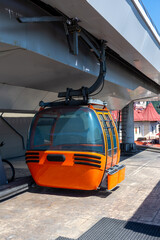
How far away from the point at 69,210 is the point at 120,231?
57.9 inches

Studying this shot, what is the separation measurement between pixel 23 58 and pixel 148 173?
251 inches

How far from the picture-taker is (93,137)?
21.1 ft

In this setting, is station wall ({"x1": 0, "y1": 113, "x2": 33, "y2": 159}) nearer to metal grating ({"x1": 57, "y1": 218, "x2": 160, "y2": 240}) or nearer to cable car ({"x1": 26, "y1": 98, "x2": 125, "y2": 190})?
cable car ({"x1": 26, "y1": 98, "x2": 125, "y2": 190})

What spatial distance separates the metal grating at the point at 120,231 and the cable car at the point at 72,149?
1.57 meters

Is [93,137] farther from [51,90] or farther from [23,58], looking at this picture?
[51,90]

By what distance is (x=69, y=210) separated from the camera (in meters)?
5.83

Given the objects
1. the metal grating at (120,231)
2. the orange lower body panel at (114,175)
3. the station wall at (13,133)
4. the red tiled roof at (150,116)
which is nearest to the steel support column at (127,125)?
the station wall at (13,133)

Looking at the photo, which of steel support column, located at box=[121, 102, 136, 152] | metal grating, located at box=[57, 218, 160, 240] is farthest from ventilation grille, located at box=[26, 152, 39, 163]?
steel support column, located at box=[121, 102, 136, 152]

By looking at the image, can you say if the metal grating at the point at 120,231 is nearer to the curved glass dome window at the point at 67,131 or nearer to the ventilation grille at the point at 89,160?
the ventilation grille at the point at 89,160

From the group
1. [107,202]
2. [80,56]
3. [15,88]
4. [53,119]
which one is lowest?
[107,202]

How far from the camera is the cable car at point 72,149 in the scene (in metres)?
6.45

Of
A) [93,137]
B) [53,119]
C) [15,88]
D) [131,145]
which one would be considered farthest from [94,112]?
[131,145]

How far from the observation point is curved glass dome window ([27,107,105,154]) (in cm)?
648

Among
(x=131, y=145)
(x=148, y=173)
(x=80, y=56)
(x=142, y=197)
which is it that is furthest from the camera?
(x=131, y=145)
